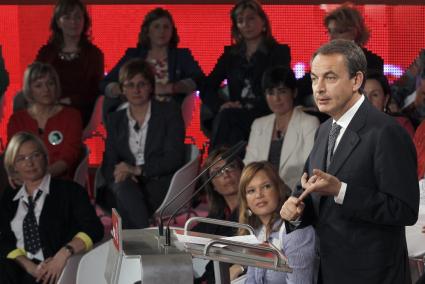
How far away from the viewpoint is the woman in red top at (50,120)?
6.25 m

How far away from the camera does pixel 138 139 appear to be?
6.17m

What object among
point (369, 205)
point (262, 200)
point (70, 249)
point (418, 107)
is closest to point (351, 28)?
point (418, 107)

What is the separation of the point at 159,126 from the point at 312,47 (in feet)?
4.59

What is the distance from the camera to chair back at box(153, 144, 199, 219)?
5.89 m

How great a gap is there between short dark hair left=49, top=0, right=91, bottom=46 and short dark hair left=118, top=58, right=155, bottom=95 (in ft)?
2.01

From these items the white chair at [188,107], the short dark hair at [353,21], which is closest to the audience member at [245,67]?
the white chair at [188,107]

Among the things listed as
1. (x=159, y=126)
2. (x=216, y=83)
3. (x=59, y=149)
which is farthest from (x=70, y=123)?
(x=216, y=83)

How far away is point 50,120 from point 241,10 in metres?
1.41

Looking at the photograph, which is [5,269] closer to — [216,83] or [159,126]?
[159,126]

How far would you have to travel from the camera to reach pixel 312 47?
6879 millimetres

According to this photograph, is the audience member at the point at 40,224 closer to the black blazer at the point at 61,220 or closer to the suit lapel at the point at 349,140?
the black blazer at the point at 61,220

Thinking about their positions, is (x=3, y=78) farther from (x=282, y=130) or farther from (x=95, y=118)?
(x=282, y=130)

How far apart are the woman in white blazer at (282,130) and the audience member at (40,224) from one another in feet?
3.69

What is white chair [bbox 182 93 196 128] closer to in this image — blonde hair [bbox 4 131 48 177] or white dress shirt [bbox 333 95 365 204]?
blonde hair [bbox 4 131 48 177]
